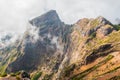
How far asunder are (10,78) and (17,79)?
4.42m

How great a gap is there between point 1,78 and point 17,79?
996 cm

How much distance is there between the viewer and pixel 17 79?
17800cm

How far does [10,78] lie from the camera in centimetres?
17750
